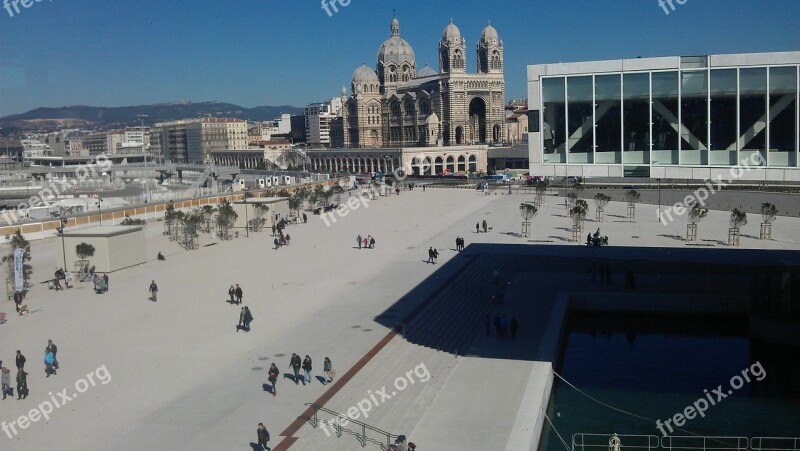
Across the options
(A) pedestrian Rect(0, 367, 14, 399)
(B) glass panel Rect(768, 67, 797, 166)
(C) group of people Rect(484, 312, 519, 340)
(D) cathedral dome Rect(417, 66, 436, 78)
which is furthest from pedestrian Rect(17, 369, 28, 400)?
(D) cathedral dome Rect(417, 66, 436, 78)

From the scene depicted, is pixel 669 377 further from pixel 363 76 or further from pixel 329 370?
pixel 363 76

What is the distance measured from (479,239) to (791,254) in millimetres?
11906

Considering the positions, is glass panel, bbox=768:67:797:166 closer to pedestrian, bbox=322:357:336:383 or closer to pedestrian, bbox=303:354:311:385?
pedestrian, bbox=322:357:336:383

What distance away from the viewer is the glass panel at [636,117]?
10250 millimetres

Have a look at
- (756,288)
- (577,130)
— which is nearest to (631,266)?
(756,288)

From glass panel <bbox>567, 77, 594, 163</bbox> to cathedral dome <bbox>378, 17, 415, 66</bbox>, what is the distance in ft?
306

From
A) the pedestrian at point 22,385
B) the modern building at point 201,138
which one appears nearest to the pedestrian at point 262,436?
the pedestrian at point 22,385

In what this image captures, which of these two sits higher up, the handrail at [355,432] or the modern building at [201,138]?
the modern building at [201,138]

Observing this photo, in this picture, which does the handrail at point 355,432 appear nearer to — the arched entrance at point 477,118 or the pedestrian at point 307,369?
the pedestrian at point 307,369

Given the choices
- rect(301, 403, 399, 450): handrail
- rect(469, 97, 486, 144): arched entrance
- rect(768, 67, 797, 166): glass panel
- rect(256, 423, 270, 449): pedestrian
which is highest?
rect(469, 97, 486, 144): arched entrance

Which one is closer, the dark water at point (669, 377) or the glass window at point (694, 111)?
the glass window at point (694, 111)

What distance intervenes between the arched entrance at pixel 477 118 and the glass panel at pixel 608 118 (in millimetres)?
81219

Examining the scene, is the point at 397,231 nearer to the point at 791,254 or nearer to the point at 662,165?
the point at 791,254

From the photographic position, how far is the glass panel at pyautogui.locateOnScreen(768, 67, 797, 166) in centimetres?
937
